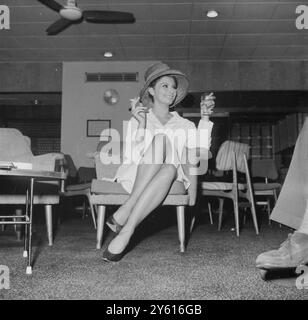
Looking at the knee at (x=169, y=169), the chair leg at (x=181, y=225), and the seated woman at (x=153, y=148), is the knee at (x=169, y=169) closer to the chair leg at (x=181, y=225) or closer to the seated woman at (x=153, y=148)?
the seated woman at (x=153, y=148)

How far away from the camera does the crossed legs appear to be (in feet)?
6.45

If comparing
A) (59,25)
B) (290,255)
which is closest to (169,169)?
(290,255)

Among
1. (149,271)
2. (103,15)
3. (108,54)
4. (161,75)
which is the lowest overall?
(149,271)

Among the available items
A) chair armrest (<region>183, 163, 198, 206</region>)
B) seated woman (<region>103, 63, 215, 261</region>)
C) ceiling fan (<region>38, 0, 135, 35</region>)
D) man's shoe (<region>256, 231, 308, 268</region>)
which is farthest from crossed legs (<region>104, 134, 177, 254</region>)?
ceiling fan (<region>38, 0, 135, 35</region>)

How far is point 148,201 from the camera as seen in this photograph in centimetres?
197

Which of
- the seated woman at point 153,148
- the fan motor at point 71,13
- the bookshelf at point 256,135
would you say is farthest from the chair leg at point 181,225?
the bookshelf at point 256,135

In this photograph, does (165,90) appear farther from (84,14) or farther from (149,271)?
(84,14)

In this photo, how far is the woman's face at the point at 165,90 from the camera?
2.44m

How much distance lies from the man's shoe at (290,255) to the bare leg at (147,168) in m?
0.83

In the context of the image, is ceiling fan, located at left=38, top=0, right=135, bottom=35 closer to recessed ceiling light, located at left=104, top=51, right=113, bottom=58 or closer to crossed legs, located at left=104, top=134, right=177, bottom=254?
recessed ceiling light, located at left=104, top=51, right=113, bottom=58

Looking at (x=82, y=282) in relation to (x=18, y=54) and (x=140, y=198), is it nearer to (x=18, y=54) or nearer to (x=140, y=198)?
(x=140, y=198)

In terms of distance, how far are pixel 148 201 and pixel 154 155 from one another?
0.25 m
